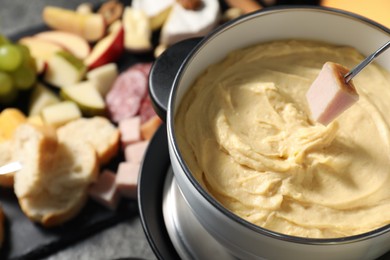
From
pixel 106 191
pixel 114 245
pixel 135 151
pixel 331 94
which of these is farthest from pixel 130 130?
pixel 331 94

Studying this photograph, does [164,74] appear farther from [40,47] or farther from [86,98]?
[40,47]

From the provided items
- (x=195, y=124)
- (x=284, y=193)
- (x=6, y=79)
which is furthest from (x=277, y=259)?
(x=6, y=79)

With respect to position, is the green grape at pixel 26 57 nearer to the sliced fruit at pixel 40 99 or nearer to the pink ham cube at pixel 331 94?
the sliced fruit at pixel 40 99

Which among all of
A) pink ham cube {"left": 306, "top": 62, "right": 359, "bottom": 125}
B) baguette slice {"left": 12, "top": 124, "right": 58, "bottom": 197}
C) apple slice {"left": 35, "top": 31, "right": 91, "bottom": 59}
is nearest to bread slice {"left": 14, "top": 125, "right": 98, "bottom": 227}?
baguette slice {"left": 12, "top": 124, "right": 58, "bottom": 197}

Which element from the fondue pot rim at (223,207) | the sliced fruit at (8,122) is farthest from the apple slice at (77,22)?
the fondue pot rim at (223,207)

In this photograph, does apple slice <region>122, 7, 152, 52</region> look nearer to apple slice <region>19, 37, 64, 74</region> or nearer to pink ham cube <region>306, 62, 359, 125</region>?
apple slice <region>19, 37, 64, 74</region>

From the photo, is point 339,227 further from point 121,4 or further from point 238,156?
point 121,4
